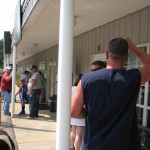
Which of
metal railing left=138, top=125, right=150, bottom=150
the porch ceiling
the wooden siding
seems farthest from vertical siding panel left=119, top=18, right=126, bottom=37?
metal railing left=138, top=125, right=150, bottom=150

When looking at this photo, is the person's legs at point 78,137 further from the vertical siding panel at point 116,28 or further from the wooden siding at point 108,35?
the vertical siding panel at point 116,28

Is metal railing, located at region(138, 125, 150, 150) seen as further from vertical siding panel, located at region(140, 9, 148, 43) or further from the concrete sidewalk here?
the concrete sidewalk

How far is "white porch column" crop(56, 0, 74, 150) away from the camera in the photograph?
11.5 feet

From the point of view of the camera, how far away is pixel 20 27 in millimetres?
9586

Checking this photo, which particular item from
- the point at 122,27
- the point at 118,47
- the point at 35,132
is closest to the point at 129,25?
the point at 122,27

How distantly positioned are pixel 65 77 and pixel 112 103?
40.8 inches

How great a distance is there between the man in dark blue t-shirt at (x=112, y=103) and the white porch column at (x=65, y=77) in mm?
808

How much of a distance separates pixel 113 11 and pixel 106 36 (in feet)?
4.84

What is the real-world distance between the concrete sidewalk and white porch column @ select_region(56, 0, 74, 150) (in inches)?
146

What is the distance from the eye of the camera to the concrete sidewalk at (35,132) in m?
7.36

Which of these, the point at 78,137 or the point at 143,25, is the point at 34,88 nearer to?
the point at 143,25

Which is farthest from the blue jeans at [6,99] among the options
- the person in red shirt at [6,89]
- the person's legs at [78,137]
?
the person's legs at [78,137]

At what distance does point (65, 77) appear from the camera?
3.56 meters

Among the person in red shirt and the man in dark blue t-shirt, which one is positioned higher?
the man in dark blue t-shirt
